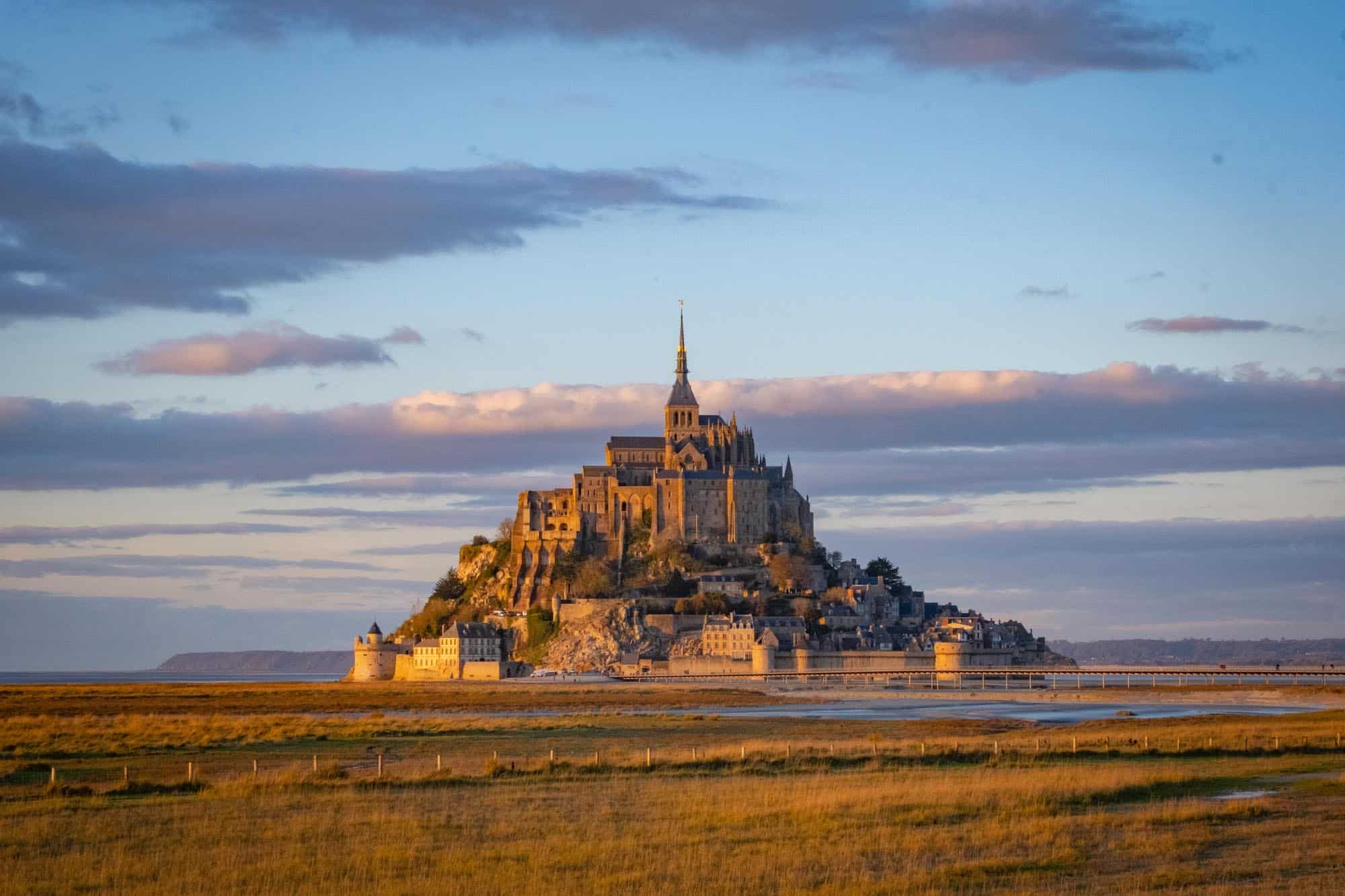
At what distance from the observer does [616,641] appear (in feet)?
444

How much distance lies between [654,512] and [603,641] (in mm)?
17073

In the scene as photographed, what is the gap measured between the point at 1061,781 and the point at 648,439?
414 ft

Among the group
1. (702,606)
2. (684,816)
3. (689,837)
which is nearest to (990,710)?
(684,816)

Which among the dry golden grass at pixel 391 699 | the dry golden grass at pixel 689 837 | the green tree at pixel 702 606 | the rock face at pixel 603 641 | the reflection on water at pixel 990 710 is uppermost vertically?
the green tree at pixel 702 606

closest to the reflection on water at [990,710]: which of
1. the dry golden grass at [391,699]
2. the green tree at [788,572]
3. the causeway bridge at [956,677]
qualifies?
the dry golden grass at [391,699]

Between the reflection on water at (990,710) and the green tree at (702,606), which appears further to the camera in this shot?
the green tree at (702,606)

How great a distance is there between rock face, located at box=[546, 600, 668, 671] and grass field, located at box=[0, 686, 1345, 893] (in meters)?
84.9

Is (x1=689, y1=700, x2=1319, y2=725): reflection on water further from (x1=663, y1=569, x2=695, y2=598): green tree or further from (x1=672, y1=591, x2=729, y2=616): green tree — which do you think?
(x1=663, y1=569, x2=695, y2=598): green tree

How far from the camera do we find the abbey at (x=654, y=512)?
5832 inches

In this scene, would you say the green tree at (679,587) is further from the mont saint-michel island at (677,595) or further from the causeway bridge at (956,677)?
the causeway bridge at (956,677)

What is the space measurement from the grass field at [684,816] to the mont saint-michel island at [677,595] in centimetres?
8318

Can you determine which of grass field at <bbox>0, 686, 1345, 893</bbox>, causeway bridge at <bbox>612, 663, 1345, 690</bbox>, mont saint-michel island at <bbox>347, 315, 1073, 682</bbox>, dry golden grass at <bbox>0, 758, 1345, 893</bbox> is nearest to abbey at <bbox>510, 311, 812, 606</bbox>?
mont saint-michel island at <bbox>347, 315, 1073, 682</bbox>

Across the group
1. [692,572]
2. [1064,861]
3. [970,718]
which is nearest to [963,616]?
[692,572]

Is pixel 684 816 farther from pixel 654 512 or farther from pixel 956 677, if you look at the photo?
pixel 654 512
